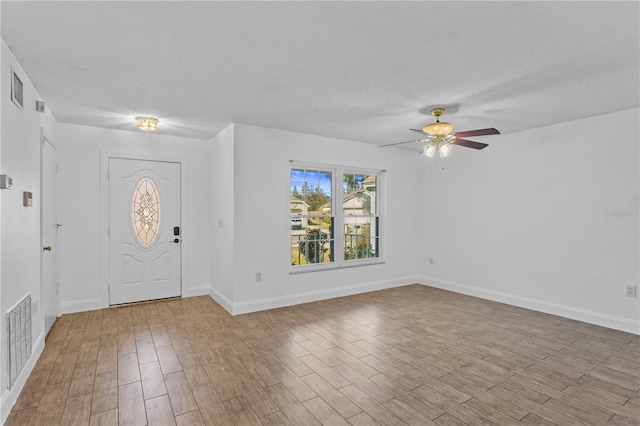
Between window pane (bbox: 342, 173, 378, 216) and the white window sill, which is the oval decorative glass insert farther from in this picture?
window pane (bbox: 342, 173, 378, 216)

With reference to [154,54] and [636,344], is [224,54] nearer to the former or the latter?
[154,54]

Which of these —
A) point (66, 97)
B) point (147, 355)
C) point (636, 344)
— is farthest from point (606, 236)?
point (66, 97)

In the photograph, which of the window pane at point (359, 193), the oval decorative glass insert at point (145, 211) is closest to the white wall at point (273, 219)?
the window pane at point (359, 193)

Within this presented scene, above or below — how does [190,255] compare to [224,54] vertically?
below

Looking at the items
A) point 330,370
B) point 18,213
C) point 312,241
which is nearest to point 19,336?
point 18,213

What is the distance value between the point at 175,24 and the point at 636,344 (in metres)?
4.97

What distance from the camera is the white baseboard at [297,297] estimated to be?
14.4 feet

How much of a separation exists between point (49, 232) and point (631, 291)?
21.4 feet

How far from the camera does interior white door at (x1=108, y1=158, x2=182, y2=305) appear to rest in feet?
15.4

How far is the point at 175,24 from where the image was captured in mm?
2055

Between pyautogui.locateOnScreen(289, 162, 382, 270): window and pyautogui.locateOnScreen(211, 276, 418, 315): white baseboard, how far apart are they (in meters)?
0.38

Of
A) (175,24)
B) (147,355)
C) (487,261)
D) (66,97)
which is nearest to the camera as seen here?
(175,24)

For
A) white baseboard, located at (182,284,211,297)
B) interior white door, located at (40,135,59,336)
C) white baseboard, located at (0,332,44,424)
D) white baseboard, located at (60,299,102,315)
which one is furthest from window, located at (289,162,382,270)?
white baseboard, located at (0,332,44,424)

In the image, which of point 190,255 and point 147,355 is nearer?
point 147,355
